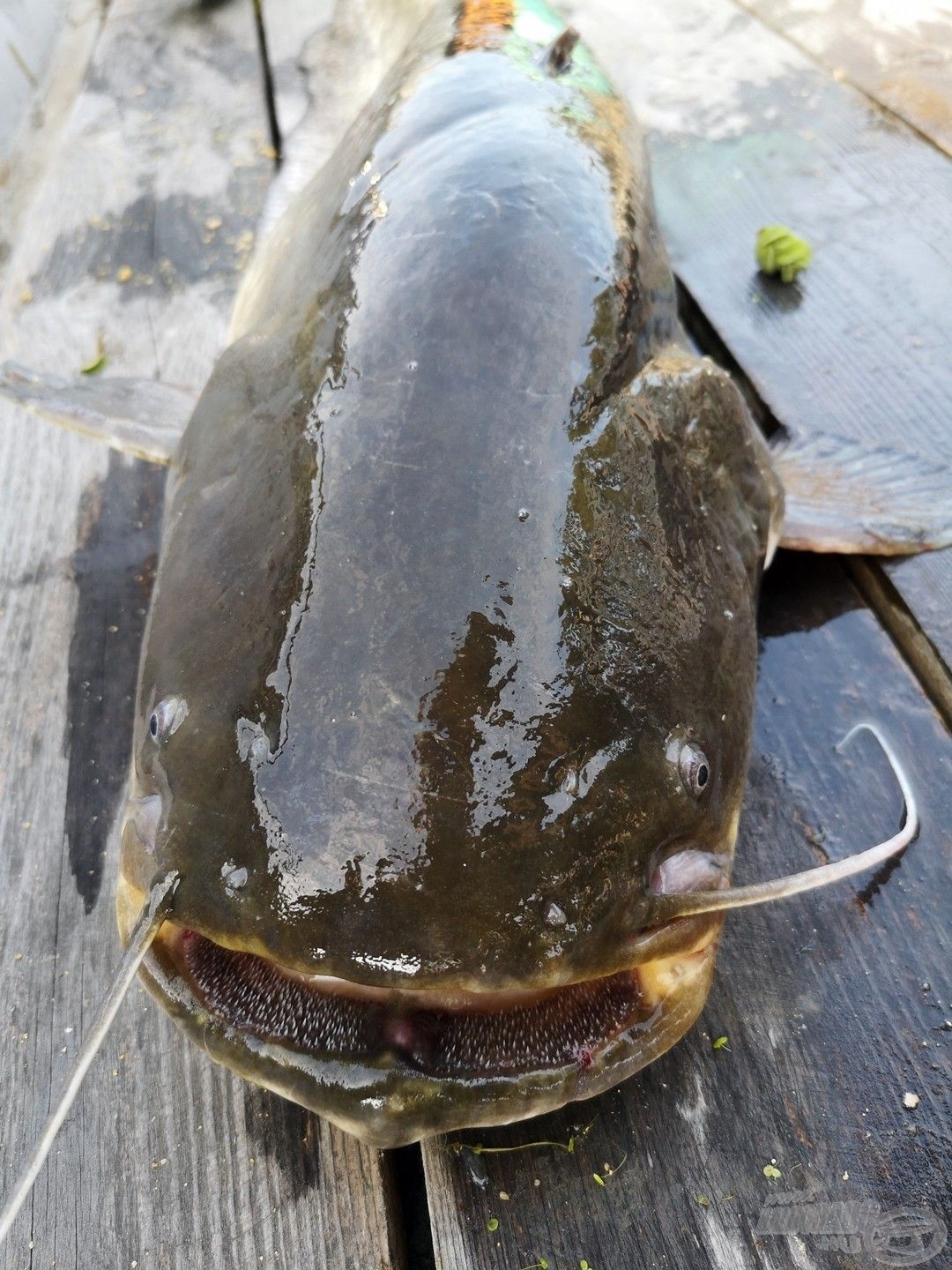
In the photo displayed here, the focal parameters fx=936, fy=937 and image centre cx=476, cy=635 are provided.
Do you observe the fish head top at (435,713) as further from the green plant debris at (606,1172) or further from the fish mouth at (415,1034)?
the green plant debris at (606,1172)

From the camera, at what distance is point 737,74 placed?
3463mm

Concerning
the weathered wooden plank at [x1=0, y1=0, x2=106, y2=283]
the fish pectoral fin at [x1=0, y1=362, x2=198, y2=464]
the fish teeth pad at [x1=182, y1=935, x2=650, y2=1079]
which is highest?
the fish teeth pad at [x1=182, y1=935, x2=650, y2=1079]

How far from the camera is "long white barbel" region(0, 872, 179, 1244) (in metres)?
0.98

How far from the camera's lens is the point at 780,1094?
1.35 meters

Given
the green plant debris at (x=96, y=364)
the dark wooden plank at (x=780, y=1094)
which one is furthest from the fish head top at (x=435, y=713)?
the green plant debris at (x=96, y=364)

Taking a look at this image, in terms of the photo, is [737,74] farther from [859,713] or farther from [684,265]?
[859,713]

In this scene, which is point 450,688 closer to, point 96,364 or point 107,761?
point 107,761

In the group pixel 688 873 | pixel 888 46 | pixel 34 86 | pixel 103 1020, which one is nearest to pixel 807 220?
pixel 888 46

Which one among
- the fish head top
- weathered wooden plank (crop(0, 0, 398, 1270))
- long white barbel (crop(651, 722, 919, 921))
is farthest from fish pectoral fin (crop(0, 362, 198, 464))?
long white barbel (crop(651, 722, 919, 921))

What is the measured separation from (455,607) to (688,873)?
0.47 meters

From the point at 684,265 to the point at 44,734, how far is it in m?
2.11

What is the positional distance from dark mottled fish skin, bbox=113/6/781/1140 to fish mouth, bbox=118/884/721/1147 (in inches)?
0.9

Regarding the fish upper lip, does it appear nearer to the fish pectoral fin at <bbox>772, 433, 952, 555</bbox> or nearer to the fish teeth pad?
the fish teeth pad

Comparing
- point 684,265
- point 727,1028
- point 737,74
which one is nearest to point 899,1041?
point 727,1028
